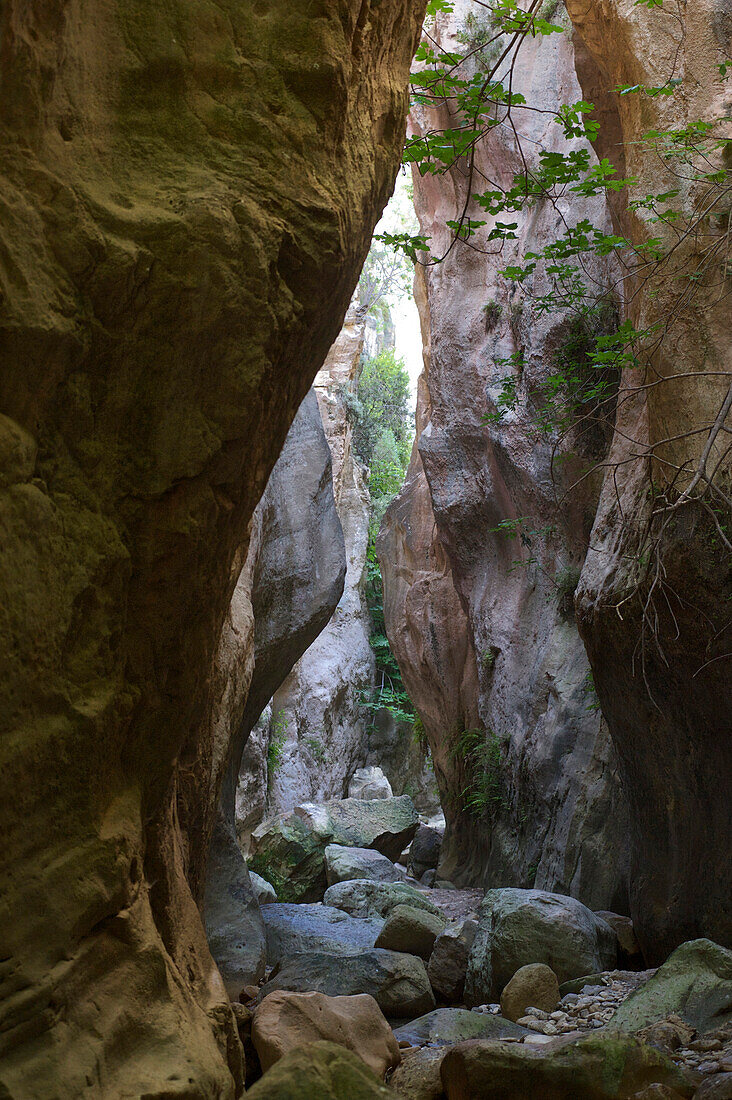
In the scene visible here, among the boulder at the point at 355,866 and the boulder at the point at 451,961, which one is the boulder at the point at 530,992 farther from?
the boulder at the point at 355,866

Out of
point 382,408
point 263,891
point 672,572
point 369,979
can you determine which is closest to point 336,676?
point 382,408

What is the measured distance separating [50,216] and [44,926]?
2.15 m

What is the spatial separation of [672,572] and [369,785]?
1565 centimetres

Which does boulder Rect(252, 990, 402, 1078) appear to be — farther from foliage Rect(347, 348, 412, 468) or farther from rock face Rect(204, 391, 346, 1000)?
foliage Rect(347, 348, 412, 468)

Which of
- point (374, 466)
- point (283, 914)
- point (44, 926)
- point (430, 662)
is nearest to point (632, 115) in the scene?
point (44, 926)

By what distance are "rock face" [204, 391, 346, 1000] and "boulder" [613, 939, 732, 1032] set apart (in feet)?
10.6

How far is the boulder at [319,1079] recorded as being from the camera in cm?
232

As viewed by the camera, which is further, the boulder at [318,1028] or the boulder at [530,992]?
the boulder at [530,992]

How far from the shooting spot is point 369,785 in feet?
67.9

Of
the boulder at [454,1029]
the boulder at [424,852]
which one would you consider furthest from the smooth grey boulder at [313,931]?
the boulder at [424,852]

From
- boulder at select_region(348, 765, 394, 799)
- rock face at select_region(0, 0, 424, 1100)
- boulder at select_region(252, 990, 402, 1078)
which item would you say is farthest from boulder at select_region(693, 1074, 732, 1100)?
boulder at select_region(348, 765, 394, 799)

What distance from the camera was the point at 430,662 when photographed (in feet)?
50.9

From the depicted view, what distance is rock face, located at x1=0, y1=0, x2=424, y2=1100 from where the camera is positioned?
2.50 m

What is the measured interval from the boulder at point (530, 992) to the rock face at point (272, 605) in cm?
228
